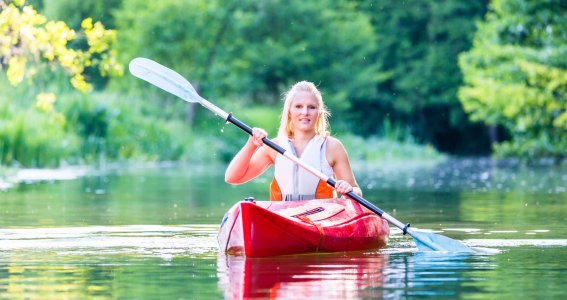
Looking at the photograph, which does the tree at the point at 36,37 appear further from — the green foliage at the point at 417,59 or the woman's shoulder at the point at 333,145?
the green foliage at the point at 417,59

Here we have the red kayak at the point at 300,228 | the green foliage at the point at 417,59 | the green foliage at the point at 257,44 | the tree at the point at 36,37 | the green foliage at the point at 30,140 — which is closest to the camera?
the red kayak at the point at 300,228

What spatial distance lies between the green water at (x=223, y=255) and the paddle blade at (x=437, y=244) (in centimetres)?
12

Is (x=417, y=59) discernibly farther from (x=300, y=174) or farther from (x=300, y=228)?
(x=300, y=228)

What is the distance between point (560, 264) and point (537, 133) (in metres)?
24.0

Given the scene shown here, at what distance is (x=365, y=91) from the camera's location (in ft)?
144

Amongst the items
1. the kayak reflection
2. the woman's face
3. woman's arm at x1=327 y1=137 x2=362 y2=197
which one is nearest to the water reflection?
the kayak reflection

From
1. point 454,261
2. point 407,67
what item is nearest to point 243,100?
point 407,67

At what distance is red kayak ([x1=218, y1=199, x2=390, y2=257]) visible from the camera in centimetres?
838

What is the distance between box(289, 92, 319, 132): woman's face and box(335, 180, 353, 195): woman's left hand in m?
0.48

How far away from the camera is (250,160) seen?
9.53 metres

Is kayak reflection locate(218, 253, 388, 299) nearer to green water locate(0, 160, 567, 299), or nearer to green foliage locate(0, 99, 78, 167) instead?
green water locate(0, 160, 567, 299)

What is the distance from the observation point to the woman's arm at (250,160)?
907 cm

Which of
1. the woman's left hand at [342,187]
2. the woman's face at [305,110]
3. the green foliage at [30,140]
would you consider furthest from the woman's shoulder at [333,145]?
the green foliage at [30,140]

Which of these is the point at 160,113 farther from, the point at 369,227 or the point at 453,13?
the point at 369,227
